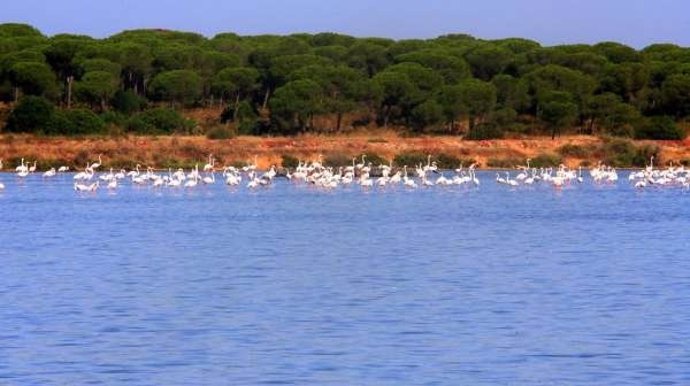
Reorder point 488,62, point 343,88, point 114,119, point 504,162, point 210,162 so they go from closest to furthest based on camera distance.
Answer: point 210,162 → point 504,162 → point 114,119 → point 343,88 → point 488,62

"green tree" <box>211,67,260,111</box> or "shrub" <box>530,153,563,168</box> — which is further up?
"green tree" <box>211,67,260,111</box>

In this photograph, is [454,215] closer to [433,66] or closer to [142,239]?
[142,239]

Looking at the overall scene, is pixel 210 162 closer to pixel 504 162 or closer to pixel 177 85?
pixel 504 162

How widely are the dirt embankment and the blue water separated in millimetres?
22271

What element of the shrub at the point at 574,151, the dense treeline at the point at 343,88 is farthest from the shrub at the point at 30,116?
the shrub at the point at 574,151

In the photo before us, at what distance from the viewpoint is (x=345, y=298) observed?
56.9 feet

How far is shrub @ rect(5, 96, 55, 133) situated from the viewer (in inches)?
2411

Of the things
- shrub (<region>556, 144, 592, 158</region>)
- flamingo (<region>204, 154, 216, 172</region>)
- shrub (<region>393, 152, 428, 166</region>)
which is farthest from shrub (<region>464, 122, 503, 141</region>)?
flamingo (<region>204, 154, 216, 172</region>)

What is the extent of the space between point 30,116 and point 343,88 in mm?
13573

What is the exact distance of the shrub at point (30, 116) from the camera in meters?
61.2

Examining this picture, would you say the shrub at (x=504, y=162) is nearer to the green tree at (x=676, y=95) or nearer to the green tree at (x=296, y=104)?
the green tree at (x=296, y=104)

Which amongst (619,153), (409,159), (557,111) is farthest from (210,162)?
(557,111)

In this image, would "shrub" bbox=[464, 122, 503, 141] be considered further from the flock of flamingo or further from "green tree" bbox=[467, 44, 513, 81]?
"green tree" bbox=[467, 44, 513, 81]

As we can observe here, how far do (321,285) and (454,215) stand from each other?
13509 mm
